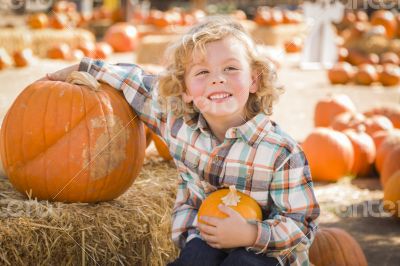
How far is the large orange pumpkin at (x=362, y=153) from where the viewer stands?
5145 millimetres

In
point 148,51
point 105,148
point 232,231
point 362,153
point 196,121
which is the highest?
point 196,121

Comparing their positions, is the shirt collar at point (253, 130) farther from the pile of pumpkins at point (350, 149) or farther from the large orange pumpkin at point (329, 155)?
the large orange pumpkin at point (329, 155)

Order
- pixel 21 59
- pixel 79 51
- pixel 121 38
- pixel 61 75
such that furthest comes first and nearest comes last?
pixel 121 38 < pixel 79 51 < pixel 21 59 < pixel 61 75

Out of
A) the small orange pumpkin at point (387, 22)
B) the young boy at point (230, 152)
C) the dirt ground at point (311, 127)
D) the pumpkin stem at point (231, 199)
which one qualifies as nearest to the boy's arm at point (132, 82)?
the young boy at point (230, 152)

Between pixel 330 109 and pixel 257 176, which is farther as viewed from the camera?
pixel 330 109

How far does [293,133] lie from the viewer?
6.39 meters

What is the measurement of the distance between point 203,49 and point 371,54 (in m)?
9.46

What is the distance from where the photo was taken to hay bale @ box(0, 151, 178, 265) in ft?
8.35

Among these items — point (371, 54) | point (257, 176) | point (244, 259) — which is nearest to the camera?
point (244, 259)

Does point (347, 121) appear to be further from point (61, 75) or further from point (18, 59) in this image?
point (18, 59)

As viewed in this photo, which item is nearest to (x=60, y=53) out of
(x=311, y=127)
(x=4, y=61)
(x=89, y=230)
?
(x=4, y=61)

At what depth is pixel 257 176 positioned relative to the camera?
8.11ft

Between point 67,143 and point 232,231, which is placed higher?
point 67,143

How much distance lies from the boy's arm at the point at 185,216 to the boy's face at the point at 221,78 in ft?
1.29
